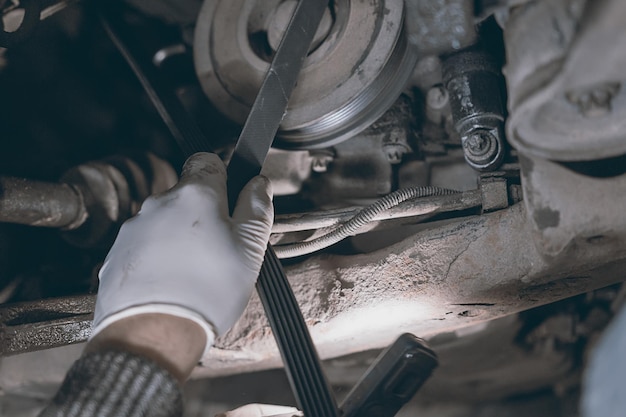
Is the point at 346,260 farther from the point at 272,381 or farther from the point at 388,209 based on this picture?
the point at 272,381

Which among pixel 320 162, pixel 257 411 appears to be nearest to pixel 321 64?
pixel 320 162

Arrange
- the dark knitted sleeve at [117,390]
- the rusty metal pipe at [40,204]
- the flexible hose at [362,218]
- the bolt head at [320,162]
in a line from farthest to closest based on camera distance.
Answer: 1. the bolt head at [320,162]
2. the rusty metal pipe at [40,204]
3. the flexible hose at [362,218]
4. the dark knitted sleeve at [117,390]

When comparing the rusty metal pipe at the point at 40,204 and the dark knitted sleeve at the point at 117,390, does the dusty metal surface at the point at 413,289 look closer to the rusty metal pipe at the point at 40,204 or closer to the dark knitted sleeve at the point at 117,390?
the rusty metal pipe at the point at 40,204

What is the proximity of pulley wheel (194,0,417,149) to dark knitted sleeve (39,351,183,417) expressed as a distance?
30.7 inches

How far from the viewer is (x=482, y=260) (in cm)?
123

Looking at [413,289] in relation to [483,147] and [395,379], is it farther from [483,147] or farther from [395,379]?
[483,147]

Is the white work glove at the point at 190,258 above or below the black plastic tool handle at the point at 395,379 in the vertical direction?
above

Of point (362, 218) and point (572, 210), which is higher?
point (572, 210)

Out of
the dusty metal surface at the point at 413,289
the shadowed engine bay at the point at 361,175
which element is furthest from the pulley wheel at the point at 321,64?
the dusty metal surface at the point at 413,289

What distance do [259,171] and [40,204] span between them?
587mm

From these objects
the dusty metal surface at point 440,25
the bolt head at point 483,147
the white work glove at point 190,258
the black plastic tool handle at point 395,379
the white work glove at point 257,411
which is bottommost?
the white work glove at point 257,411

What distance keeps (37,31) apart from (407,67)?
3.38ft

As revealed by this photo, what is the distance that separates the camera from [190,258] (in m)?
1.10

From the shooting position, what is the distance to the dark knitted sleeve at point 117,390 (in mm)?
950
